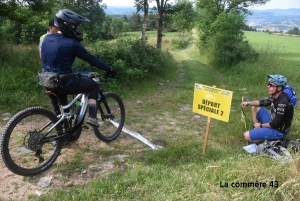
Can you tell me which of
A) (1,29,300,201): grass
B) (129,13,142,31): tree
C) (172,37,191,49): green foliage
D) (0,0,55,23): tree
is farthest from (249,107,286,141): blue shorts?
(129,13,142,31): tree

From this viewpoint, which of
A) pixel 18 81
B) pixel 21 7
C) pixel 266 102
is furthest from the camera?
pixel 21 7

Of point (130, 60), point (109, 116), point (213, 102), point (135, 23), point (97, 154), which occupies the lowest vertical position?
point (97, 154)

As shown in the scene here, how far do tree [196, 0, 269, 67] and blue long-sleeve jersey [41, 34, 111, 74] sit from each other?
11.8 m

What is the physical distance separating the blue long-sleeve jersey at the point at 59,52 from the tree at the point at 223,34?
38.9 ft

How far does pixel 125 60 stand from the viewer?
29.2 ft

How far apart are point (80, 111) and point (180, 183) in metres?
1.85

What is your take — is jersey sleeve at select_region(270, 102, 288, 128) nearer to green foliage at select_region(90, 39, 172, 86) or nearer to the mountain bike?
the mountain bike

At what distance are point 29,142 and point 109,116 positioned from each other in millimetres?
1511

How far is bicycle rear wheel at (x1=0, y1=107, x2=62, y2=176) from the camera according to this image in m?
3.07

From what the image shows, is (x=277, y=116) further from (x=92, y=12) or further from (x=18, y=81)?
(x=92, y=12)

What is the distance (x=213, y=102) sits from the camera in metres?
4.01

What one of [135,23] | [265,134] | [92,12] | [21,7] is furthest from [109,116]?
[135,23]

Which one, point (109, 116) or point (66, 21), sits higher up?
point (66, 21)

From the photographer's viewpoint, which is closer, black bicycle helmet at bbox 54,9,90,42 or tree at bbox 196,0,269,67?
black bicycle helmet at bbox 54,9,90,42
